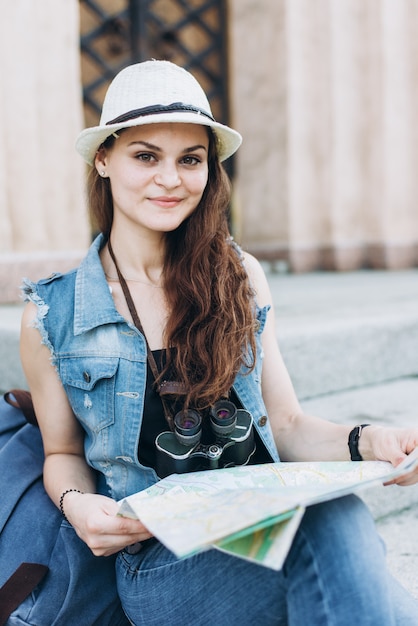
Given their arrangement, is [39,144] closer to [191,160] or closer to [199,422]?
[191,160]

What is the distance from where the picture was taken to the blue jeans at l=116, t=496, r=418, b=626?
55.8 inches

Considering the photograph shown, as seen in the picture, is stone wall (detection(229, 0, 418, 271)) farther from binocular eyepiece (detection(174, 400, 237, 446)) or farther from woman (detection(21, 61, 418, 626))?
binocular eyepiece (detection(174, 400, 237, 446))

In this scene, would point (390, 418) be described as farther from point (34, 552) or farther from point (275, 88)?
point (275, 88)

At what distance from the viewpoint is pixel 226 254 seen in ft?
6.93

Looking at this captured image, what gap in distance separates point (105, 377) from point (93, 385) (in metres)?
0.04

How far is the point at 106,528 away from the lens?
1.58 meters

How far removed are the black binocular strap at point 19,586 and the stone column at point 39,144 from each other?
2.86 m

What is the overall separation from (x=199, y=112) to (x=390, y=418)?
67.0 inches

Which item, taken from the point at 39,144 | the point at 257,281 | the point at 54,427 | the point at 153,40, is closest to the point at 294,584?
the point at 54,427

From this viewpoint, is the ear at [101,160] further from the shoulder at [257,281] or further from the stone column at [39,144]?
the stone column at [39,144]

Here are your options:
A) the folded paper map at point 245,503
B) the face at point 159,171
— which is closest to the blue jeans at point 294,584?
the folded paper map at point 245,503

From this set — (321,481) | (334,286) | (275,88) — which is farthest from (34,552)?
(275,88)

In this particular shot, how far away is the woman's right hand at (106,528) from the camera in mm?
1574

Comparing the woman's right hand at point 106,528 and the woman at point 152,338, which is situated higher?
the woman at point 152,338
